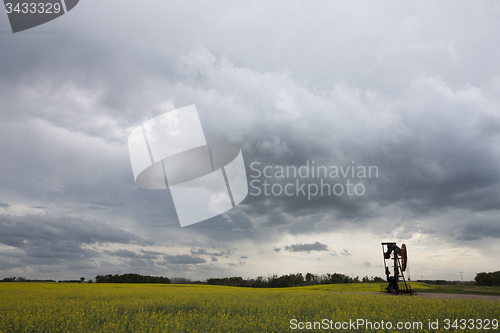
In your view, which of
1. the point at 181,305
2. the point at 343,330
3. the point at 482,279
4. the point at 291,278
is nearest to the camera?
the point at 343,330

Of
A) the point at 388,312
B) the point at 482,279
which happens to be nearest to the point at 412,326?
the point at 388,312

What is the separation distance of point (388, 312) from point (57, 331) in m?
14.9

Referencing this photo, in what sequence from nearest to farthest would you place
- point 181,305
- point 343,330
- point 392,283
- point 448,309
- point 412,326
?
point 343,330, point 412,326, point 448,309, point 181,305, point 392,283

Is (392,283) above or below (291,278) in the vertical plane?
above

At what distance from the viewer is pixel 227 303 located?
17.0 m

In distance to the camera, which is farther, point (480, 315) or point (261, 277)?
point (261, 277)

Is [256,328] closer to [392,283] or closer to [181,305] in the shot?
[181,305]

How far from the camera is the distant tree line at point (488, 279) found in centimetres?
6399

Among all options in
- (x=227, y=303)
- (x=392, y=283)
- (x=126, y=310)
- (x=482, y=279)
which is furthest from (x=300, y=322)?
(x=482, y=279)

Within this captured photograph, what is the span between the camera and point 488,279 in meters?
66.2

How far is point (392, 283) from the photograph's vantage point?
98.5ft

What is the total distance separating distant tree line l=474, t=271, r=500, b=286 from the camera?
210 feet

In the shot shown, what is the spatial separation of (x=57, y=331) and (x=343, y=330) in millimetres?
11282

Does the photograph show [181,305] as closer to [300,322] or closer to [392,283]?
[300,322]
